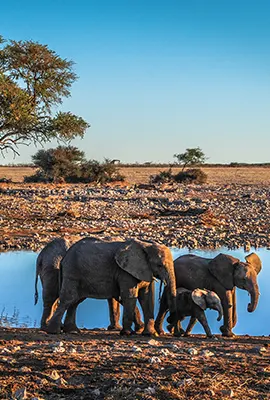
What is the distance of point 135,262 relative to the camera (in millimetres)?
9641

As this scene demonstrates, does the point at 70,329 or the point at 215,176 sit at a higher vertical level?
the point at 215,176

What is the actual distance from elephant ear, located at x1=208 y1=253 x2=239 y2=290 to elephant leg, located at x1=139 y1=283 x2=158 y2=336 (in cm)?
119

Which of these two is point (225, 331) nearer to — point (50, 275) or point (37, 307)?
point (50, 275)

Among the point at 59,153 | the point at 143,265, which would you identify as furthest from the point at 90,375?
the point at 59,153

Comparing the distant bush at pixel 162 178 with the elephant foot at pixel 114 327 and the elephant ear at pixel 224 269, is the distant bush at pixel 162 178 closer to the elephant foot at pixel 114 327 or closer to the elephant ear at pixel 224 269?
the elephant ear at pixel 224 269

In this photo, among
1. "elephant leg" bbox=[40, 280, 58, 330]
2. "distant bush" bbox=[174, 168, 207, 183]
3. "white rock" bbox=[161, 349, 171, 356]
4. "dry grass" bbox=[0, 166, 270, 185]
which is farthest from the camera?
"dry grass" bbox=[0, 166, 270, 185]

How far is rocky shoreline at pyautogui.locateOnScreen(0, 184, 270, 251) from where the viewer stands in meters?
19.8

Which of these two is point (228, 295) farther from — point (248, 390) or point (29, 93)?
point (29, 93)

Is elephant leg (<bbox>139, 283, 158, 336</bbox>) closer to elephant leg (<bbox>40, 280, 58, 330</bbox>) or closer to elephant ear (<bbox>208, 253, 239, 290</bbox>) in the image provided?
elephant ear (<bbox>208, 253, 239, 290</bbox>)

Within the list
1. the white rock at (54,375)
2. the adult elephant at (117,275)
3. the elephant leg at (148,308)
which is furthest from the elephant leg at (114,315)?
the white rock at (54,375)

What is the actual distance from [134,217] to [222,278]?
14.4 metres

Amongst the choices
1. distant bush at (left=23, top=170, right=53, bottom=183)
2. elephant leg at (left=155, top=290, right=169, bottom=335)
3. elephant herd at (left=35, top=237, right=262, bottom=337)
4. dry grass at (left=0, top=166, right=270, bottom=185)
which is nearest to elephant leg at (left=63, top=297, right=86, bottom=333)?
elephant herd at (left=35, top=237, right=262, bottom=337)

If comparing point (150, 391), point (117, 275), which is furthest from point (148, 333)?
point (150, 391)

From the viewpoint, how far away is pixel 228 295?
10.6m
